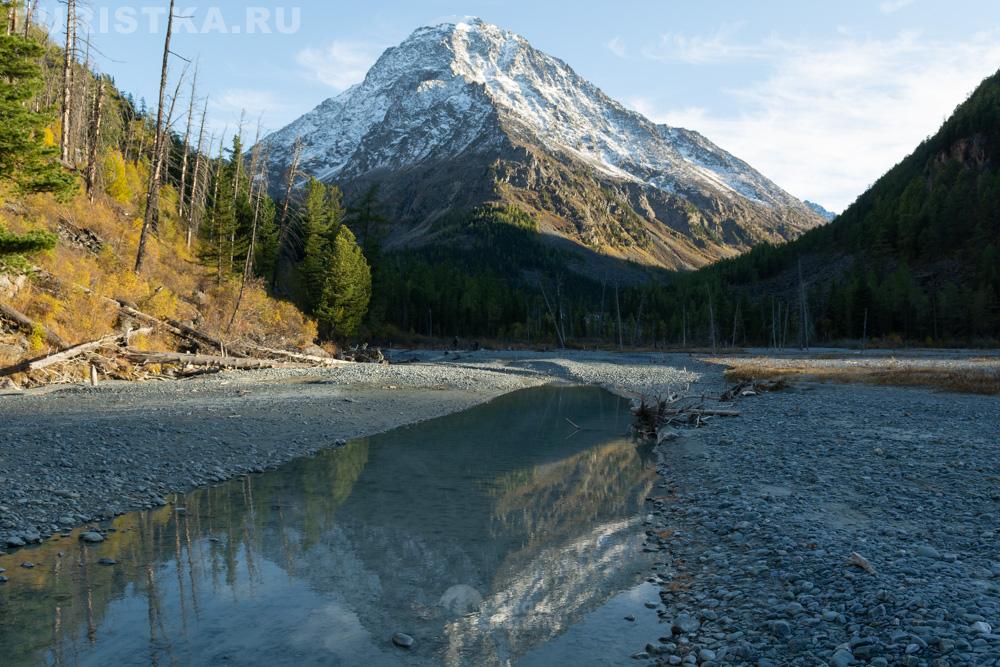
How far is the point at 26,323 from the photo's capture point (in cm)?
2331

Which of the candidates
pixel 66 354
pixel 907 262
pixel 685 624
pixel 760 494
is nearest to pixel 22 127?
pixel 66 354

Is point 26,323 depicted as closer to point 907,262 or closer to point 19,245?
point 19,245

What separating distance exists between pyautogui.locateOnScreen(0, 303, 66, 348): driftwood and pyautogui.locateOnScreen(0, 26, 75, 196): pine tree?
7217mm

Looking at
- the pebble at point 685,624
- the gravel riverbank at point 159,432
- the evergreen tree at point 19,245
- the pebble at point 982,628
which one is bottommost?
the pebble at point 685,624

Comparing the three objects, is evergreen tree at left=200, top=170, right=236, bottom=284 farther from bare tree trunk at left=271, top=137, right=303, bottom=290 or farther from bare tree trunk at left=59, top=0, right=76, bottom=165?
bare tree trunk at left=59, top=0, right=76, bottom=165

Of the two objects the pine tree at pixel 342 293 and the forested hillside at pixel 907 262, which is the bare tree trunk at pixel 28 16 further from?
the forested hillside at pixel 907 262

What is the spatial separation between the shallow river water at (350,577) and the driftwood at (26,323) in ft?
57.3

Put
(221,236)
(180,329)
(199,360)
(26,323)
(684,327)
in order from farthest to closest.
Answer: (684,327), (221,236), (180,329), (199,360), (26,323)

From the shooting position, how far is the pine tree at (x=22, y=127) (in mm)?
16875

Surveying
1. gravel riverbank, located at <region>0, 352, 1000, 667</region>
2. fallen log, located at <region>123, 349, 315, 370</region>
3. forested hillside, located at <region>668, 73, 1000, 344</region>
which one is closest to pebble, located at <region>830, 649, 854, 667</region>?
gravel riverbank, located at <region>0, 352, 1000, 667</region>

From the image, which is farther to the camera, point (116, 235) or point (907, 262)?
point (907, 262)

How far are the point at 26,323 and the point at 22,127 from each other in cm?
977

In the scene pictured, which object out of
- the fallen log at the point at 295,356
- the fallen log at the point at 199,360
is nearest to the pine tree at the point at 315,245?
the fallen log at the point at 295,356

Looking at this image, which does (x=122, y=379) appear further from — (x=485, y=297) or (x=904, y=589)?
(x=485, y=297)
